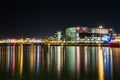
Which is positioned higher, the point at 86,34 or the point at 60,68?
the point at 86,34

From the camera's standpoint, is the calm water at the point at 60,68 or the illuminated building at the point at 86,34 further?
the illuminated building at the point at 86,34

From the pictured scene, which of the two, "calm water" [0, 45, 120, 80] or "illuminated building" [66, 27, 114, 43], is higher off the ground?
"illuminated building" [66, 27, 114, 43]

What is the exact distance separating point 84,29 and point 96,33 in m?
8.99

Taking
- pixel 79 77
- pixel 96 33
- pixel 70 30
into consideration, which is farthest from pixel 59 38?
pixel 79 77

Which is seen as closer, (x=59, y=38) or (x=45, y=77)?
(x=45, y=77)

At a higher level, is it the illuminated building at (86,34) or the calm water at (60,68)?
the illuminated building at (86,34)

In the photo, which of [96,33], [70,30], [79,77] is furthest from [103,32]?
[79,77]

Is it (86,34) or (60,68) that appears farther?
(86,34)

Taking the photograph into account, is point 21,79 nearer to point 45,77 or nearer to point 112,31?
point 45,77

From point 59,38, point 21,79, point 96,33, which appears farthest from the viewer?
point 59,38

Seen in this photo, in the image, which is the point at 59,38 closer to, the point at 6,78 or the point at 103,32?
the point at 103,32

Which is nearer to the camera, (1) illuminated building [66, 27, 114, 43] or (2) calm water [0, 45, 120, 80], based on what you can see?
(2) calm water [0, 45, 120, 80]

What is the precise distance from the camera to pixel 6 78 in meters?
22.7

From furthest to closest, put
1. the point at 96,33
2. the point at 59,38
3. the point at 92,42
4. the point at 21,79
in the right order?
the point at 59,38, the point at 96,33, the point at 92,42, the point at 21,79
